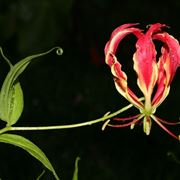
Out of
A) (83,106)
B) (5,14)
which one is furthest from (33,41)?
(83,106)

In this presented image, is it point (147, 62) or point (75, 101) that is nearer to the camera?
point (147, 62)

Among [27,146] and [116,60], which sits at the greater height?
[116,60]

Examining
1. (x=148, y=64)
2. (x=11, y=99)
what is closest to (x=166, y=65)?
(x=148, y=64)

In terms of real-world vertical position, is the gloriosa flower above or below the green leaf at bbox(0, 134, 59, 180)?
above

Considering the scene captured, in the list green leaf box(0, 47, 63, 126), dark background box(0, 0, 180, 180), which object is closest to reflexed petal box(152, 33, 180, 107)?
green leaf box(0, 47, 63, 126)

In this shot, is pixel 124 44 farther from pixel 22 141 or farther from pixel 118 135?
pixel 22 141

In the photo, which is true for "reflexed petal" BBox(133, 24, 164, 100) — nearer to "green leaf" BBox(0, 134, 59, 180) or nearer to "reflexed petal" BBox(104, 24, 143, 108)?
"reflexed petal" BBox(104, 24, 143, 108)

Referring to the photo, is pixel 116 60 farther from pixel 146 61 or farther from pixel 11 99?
pixel 11 99
